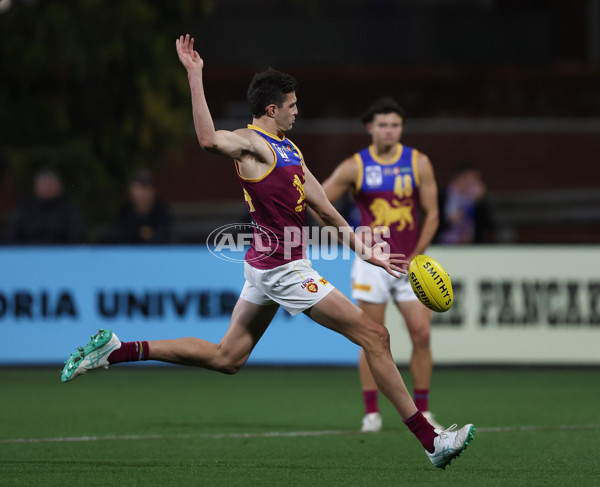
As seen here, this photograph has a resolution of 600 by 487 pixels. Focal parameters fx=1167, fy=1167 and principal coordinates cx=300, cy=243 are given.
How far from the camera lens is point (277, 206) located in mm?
7043

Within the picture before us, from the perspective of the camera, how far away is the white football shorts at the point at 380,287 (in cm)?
902

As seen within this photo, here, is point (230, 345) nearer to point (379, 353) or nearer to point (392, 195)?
point (379, 353)

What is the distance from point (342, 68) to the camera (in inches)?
1016

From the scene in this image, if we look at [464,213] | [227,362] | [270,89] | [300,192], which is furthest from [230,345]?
[464,213]

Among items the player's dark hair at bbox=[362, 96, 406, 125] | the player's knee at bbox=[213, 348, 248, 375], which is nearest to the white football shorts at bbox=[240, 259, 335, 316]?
the player's knee at bbox=[213, 348, 248, 375]

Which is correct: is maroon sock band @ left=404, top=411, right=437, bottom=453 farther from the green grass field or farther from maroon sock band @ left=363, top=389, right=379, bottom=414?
maroon sock band @ left=363, top=389, right=379, bottom=414

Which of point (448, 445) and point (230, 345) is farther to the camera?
point (230, 345)

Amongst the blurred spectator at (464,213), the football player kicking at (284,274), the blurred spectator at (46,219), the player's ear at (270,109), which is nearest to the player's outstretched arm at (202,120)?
the football player kicking at (284,274)

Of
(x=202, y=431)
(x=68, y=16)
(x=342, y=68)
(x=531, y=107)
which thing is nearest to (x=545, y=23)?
(x=531, y=107)

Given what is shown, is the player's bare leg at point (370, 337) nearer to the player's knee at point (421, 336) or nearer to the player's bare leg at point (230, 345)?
the player's bare leg at point (230, 345)

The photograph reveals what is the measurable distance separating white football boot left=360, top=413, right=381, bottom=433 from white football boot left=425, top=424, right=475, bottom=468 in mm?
2056

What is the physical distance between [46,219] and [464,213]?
16.1 feet

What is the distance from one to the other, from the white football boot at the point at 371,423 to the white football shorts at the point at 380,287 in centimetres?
88

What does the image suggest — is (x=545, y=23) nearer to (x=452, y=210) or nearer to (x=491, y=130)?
(x=491, y=130)
